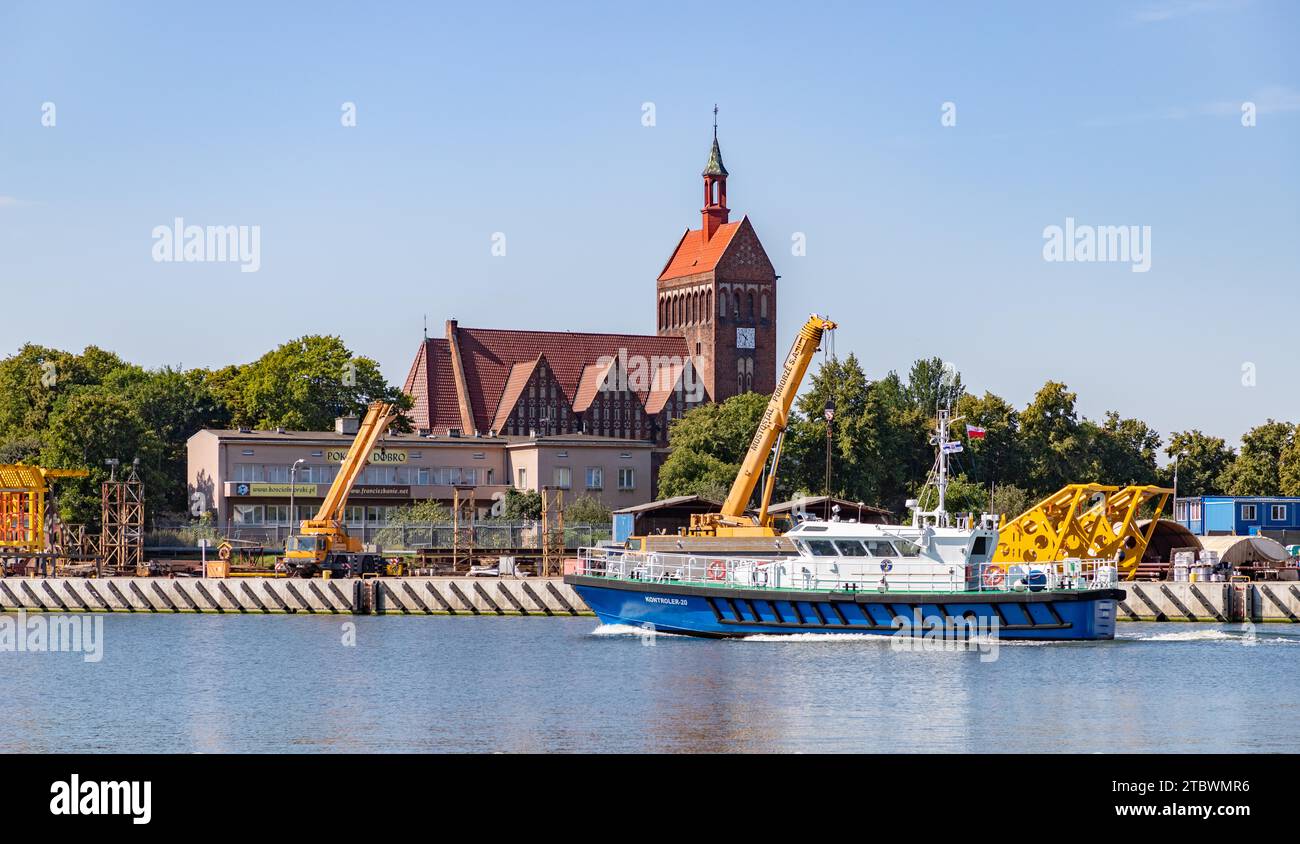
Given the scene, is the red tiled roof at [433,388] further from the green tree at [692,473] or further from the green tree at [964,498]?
the green tree at [964,498]

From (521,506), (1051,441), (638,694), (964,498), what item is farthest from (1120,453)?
(638,694)

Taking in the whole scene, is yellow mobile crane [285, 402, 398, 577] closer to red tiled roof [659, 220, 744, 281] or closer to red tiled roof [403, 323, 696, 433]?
red tiled roof [403, 323, 696, 433]

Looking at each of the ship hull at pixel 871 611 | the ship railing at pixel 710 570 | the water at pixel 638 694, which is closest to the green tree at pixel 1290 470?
the water at pixel 638 694

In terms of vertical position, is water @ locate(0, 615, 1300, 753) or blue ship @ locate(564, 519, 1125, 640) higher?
blue ship @ locate(564, 519, 1125, 640)

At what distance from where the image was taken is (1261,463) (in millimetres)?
123500

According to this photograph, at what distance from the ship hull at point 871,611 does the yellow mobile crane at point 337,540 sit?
31125mm

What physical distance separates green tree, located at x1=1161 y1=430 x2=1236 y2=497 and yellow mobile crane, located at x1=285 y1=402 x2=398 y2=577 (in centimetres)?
6570

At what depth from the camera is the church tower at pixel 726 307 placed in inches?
7298

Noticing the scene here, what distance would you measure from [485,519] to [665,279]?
269 ft

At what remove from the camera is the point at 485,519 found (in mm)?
120938

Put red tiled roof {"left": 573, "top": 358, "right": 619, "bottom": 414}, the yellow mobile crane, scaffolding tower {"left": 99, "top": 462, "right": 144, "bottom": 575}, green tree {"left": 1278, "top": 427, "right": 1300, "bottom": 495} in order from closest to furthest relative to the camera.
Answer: the yellow mobile crane < scaffolding tower {"left": 99, "top": 462, "right": 144, "bottom": 575} < green tree {"left": 1278, "top": 427, "right": 1300, "bottom": 495} < red tiled roof {"left": 573, "top": 358, "right": 619, "bottom": 414}

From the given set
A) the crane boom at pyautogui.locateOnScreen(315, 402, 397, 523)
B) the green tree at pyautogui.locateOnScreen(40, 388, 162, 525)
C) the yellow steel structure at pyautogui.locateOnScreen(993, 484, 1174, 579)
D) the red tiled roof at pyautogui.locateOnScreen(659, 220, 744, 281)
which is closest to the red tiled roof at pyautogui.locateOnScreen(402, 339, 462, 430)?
the red tiled roof at pyautogui.locateOnScreen(659, 220, 744, 281)

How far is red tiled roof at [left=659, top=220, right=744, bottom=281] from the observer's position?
19012cm
